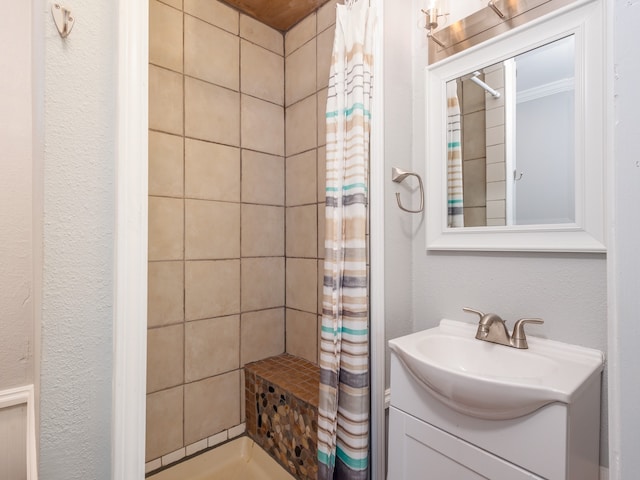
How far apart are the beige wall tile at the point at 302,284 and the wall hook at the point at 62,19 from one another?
1.33 metres

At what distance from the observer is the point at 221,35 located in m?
1.71

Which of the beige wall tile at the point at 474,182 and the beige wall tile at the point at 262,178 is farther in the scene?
the beige wall tile at the point at 262,178

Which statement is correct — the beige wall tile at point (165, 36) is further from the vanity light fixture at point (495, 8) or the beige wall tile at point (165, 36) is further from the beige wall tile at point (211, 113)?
the vanity light fixture at point (495, 8)

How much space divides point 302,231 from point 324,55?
3.15 ft

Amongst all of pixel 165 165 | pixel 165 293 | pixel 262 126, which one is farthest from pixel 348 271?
pixel 262 126

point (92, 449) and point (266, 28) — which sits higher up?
point (266, 28)

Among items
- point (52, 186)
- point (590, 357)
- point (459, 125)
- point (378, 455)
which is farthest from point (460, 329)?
point (52, 186)

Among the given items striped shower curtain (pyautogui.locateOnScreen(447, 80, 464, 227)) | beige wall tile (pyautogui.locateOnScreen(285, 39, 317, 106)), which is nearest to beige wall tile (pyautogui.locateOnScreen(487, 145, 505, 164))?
striped shower curtain (pyautogui.locateOnScreen(447, 80, 464, 227))

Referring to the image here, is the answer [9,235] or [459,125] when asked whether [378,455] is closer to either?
[459,125]

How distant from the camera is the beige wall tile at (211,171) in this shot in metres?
1.60

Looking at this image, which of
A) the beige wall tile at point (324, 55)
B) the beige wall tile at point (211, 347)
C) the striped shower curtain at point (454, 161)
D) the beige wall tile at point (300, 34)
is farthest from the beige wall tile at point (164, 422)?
the beige wall tile at point (300, 34)

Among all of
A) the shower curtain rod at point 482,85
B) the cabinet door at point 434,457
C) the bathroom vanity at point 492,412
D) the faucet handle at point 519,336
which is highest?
the shower curtain rod at point 482,85

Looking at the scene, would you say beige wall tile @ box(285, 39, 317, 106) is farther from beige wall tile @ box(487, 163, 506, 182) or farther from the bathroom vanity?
the bathroom vanity

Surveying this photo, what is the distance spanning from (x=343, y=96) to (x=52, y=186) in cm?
100
